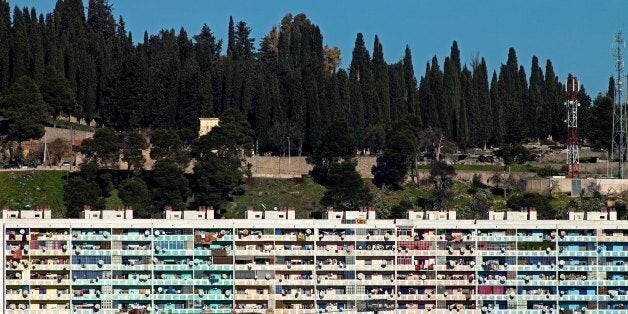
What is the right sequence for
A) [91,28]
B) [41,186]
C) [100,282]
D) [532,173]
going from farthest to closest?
[91,28] → [532,173] → [41,186] → [100,282]

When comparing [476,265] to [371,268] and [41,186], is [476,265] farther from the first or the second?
[41,186]

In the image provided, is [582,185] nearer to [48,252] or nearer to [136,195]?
[136,195]

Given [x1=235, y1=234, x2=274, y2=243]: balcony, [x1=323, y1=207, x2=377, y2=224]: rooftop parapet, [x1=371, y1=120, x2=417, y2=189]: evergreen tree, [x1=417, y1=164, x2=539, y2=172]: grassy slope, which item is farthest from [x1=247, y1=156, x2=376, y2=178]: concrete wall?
[x1=235, y1=234, x2=274, y2=243]: balcony

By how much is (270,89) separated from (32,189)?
30459 millimetres

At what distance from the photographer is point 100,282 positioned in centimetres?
10344

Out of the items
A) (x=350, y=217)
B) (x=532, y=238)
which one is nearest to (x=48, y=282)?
(x=350, y=217)

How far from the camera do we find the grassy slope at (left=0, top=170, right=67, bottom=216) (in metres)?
137

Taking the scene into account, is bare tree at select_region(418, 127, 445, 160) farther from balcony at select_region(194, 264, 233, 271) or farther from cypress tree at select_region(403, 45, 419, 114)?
balcony at select_region(194, 264, 233, 271)

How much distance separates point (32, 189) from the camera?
14075 cm

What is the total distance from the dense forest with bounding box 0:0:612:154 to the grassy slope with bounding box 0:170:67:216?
16306mm

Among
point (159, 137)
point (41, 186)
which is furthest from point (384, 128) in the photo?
point (41, 186)

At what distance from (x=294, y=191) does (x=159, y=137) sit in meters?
11.3

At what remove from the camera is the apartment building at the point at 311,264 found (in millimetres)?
103312

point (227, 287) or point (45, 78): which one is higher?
point (45, 78)
